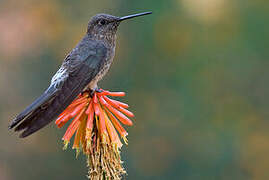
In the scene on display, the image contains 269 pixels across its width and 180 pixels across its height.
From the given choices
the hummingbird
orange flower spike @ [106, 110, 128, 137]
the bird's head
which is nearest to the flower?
orange flower spike @ [106, 110, 128, 137]

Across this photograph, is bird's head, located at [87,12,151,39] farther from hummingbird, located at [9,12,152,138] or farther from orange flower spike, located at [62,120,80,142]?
orange flower spike, located at [62,120,80,142]

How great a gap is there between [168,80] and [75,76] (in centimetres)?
518

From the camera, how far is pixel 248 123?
892cm

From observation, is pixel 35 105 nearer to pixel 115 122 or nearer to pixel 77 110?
pixel 77 110

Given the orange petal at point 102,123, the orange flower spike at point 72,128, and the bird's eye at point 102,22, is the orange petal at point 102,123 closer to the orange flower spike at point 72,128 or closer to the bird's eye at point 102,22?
the orange flower spike at point 72,128

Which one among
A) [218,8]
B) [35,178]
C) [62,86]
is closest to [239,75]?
[218,8]

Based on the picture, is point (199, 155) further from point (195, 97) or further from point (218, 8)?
point (218, 8)

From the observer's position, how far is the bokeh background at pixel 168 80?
8.24 m

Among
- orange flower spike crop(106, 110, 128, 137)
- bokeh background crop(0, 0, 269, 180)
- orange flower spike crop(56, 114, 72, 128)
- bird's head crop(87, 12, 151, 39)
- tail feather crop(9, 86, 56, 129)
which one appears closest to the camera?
tail feather crop(9, 86, 56, 129)

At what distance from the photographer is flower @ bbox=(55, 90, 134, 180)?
2668 millimetres

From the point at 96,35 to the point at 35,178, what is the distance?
15.6ft

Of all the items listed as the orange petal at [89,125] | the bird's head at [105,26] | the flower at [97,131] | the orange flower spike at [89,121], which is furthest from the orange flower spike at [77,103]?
the bird's head at [105,26]

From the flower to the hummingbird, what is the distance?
0.11 meters

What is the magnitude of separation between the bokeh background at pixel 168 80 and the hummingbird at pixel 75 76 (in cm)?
398
